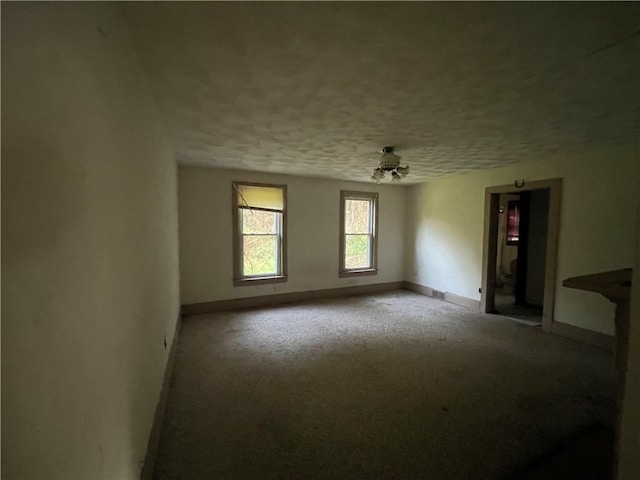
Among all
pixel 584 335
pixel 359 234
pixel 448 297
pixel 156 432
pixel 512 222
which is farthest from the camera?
pixel 512 222

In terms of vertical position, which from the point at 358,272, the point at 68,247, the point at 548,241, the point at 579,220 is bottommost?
the point at 358,272

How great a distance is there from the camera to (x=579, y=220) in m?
3.44

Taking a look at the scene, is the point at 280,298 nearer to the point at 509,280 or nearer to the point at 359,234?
the point at 359,234

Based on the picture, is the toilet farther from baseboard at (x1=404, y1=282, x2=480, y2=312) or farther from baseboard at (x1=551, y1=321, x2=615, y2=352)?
baseboard at (x1=551, y1=321, x2=615, y2=352)

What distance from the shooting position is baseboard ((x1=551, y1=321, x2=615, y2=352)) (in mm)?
3199

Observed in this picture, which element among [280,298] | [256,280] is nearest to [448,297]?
[280,298]

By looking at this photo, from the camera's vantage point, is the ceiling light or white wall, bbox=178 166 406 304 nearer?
the ceiling light

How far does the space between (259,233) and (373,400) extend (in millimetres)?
3275

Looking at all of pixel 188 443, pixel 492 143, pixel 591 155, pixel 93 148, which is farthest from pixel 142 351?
pixel 591 155

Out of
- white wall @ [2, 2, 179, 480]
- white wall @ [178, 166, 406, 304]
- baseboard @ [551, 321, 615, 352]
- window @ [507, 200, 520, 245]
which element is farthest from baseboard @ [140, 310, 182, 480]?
window @ [507, 200, 520, 245]

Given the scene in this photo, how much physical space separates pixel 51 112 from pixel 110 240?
0.53m

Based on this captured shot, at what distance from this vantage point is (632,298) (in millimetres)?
818

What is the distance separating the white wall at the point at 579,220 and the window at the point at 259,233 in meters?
3.17

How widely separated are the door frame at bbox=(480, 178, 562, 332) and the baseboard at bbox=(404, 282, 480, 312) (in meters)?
0.16
